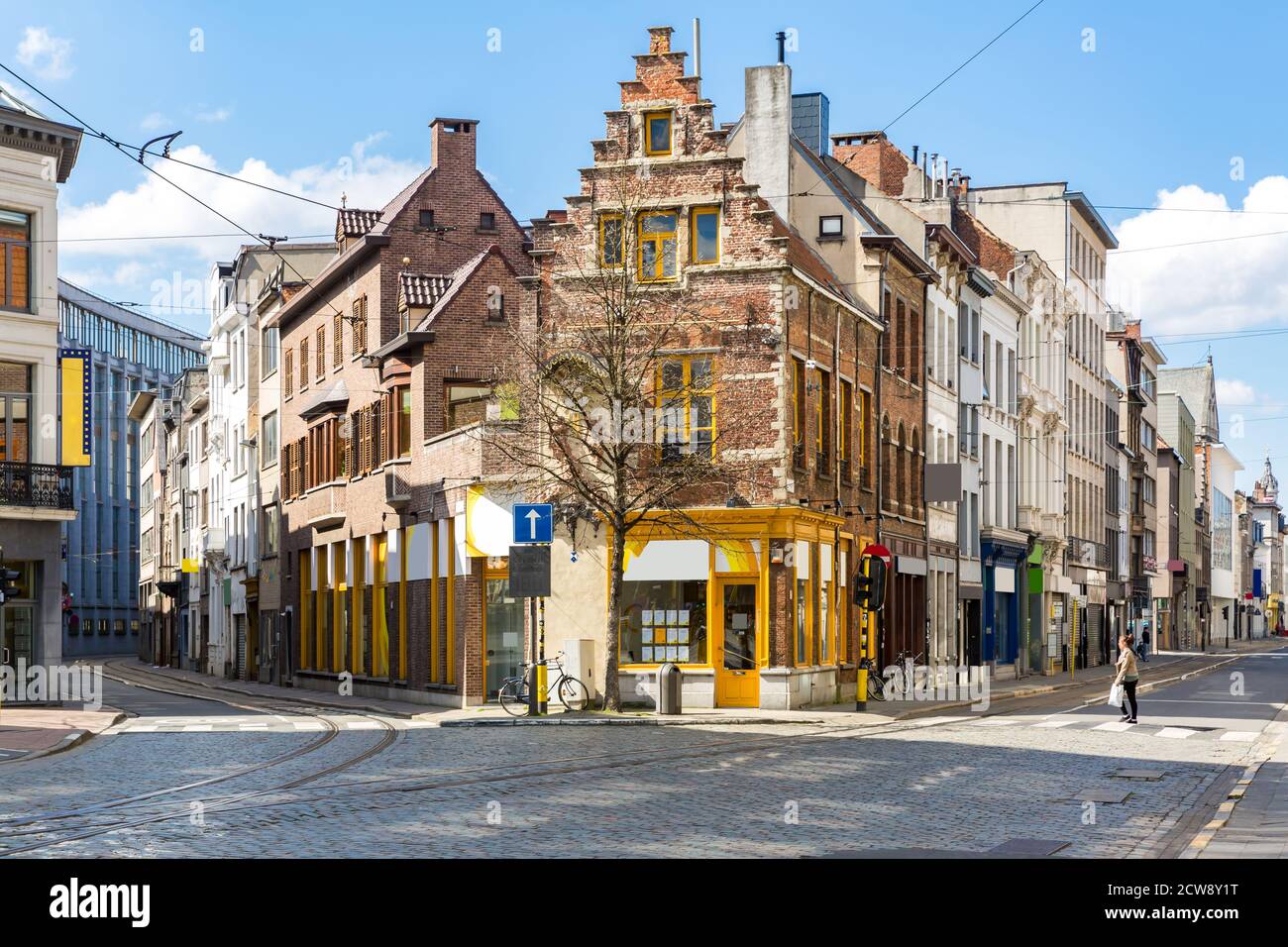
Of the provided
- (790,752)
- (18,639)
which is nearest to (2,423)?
(18,639)

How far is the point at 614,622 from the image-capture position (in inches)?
1268

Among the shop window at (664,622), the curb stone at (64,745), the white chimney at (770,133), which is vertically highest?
the white chimney at (770,133)

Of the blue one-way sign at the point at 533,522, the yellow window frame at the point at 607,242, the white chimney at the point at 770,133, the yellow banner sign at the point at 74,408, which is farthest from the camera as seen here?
the white chimney at the point at 770,133

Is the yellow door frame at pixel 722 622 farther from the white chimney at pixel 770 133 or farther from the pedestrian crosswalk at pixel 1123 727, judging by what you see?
the white chimney at pixel 770 133

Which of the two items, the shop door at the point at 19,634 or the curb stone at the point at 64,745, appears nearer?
the curb stone at the point at 64,745

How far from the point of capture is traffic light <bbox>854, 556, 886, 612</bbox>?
33.7 m

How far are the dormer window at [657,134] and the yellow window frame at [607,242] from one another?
1.75 m

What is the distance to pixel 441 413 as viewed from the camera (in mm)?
40031

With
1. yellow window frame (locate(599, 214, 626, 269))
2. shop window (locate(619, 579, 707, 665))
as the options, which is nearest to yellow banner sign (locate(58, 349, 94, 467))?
yellow window frame (locate(599, 214, 626, 269))

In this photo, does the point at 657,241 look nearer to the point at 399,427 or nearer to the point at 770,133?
the point at 770,133

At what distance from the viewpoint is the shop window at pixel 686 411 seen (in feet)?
113

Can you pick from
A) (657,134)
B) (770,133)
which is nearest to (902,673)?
(770,133)

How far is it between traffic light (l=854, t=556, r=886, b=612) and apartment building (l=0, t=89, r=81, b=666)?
59.2 ft

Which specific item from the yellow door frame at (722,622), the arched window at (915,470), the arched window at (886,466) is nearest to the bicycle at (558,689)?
the yellow door frame at (722,622)
